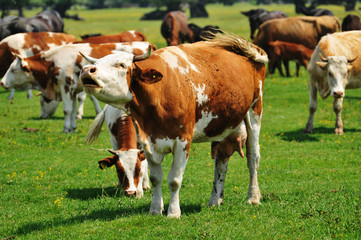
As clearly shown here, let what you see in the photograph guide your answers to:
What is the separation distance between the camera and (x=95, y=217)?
24.0 ft

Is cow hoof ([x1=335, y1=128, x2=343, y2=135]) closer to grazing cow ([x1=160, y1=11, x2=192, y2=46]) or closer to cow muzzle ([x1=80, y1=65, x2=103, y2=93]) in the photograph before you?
cow muzzle ([x1=80, y1=65, x2=103, y2=93])

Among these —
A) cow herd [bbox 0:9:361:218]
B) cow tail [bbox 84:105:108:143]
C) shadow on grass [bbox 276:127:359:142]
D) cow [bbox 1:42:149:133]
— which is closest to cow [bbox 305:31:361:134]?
shadow on grass [bbox 276:127:359:142]

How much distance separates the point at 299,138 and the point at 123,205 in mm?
7800

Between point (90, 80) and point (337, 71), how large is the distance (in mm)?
9663

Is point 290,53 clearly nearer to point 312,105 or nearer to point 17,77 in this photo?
point 312,105

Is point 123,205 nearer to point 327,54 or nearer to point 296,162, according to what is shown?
point 296,162

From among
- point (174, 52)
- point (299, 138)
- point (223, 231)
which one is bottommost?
point (299, 138)

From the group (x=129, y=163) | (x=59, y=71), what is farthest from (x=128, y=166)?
(x=59, y=71)

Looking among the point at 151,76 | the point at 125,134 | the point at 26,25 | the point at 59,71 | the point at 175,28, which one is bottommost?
the point at 175,28

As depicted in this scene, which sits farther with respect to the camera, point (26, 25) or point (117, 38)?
point (26, 25)

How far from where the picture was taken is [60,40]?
21594mm

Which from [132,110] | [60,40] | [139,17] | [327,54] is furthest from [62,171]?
[139,17]

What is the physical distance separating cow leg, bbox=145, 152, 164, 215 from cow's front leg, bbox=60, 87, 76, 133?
28.7 feet

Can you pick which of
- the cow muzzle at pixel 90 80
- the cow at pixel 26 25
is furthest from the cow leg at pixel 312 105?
the cow at pixel 26 25
